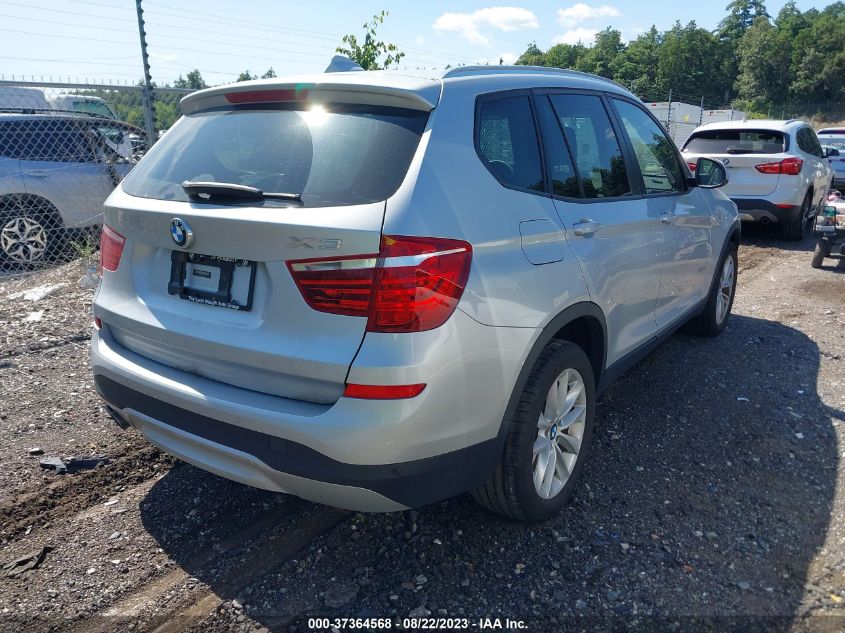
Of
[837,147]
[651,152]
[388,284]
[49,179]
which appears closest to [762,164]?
[651,152]

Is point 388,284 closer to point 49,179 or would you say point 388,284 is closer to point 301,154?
point 301,154

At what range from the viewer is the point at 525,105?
9.62ft

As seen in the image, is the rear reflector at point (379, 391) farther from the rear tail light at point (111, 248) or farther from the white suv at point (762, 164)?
the white suv at point (762, 164)

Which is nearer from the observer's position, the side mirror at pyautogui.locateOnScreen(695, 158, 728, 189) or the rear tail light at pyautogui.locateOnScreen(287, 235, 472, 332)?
the rear tail light at pyautogui.locateOnScreen(287, 235, 472, 332)

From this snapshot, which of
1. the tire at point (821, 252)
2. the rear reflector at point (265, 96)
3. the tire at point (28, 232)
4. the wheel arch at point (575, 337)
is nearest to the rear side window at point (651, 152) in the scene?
the wheel arch at point (575, 337)

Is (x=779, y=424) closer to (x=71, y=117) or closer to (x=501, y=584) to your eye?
(x=501, y=584)

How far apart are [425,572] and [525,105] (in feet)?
6.71

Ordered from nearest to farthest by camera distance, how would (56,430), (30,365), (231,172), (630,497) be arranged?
(231,172)
(630,497)
(56,430)
(30,365)

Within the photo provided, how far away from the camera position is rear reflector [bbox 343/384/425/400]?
6.89 ft

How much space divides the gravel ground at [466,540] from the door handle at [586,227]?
1.28 meters

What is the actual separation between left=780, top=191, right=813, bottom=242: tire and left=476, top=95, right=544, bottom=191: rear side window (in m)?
8.43

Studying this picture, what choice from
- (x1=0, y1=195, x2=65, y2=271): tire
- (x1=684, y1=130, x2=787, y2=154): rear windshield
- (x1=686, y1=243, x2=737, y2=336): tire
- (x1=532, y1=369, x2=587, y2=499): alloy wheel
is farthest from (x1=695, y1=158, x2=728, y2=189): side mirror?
(x1=0, y1=195, x2=65, y2=271): tire

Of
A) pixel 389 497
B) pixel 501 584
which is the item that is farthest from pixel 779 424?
pixel 389 497

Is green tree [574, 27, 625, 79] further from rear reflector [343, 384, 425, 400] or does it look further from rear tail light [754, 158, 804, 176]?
rear reflector [343, 384, 425, 400]
